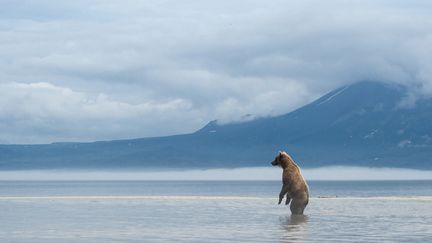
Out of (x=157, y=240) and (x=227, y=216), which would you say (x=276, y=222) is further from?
(x=157, y=240)

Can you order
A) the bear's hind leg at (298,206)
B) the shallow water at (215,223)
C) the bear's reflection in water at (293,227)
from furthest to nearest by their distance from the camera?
the bear's hind leg at (298,206) → the shallow water at (215,223) → the bear's reflection in water at (293,227)

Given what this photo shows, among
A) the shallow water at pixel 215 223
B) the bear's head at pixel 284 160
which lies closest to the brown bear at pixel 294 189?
the bear's head at pixel 284 160

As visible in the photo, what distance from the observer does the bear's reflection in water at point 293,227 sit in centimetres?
2635

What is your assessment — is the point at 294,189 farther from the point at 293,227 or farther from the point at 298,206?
the point at 293,227

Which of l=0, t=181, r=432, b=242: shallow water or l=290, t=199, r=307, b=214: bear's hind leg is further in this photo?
l=290, t=199, r=307, b=214: bear's hind leg

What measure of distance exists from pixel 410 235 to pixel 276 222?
20.4ft

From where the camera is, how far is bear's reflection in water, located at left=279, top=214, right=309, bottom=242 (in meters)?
26.3

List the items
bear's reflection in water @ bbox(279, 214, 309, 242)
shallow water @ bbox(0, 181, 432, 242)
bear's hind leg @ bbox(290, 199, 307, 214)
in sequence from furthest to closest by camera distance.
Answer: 1. bear's hind leg @ bbox(290, 199, 307, 214)
2. shallow water @ bbox(0, 181, 432, 242)
3. bear's reflection in water @ bbox(279, 214, 309, 242)

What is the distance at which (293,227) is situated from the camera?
29.9 m

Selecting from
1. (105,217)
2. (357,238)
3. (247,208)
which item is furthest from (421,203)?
(357,238)

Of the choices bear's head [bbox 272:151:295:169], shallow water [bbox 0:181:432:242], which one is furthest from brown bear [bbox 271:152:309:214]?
shallow water [bbox 0:181:432:242]

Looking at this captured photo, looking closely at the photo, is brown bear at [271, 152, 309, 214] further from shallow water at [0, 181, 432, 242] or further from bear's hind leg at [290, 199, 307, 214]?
shallow water at [0, 181, 432, 242]

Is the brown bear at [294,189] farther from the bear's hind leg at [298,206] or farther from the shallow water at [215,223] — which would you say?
the shallow water at [215,223]

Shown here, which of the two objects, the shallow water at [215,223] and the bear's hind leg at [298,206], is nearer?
the shallow water at [215,223]
